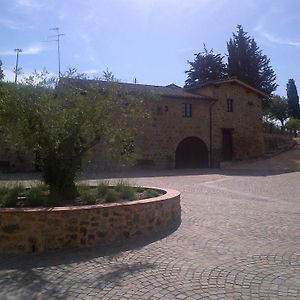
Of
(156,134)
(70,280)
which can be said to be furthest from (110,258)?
(156,134)

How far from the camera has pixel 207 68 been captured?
1885 inches

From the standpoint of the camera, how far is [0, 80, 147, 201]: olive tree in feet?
25.7

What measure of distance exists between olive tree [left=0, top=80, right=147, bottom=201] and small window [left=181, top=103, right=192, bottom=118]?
67.0ft

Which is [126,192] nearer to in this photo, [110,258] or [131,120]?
[131,120]

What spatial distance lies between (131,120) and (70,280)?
4508 millimetres

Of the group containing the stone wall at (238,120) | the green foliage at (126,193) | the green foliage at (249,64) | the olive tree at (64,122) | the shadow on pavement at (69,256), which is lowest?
the shadow on pavement at (69,256)

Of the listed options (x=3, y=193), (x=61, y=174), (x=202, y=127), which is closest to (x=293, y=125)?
(x=202, y=127)

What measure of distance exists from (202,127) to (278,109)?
2798cm

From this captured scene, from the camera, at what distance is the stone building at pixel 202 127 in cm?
2783

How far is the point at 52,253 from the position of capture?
6402 mm

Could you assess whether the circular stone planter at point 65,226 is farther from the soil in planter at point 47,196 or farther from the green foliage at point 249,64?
the green foliage at point 249,64

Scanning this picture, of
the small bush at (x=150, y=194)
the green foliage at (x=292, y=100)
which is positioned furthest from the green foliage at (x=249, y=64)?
the small bush at (x=150, y=194)

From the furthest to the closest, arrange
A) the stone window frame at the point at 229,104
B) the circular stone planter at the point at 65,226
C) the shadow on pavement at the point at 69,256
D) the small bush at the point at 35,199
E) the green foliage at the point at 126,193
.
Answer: the stone window frame at the point at 229,104, the green foliage at the point at 126,193, the small bush at the point at 35,199, the circular stone planter at the point at 65,226, the shadow on pavement at the point at 69,256

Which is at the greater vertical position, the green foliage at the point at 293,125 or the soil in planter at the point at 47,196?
the green foliage at the point at 293,125
